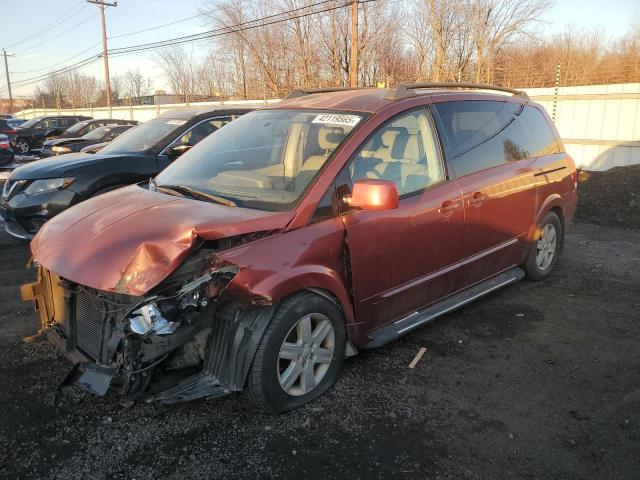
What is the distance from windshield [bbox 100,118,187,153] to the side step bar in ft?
14.5

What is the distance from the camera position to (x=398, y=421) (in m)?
3.02

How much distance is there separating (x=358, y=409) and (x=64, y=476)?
1.62 meters

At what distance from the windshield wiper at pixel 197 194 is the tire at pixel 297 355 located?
2.47 feet

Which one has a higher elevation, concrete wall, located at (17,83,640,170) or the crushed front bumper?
concrete wall, located at (17,83,640,170)

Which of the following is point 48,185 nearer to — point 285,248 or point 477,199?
point 285,248

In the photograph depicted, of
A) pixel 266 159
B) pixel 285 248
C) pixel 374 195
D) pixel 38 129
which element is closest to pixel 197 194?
pixel 266 159

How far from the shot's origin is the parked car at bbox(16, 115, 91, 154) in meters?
22.7

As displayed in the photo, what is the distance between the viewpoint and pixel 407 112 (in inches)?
147

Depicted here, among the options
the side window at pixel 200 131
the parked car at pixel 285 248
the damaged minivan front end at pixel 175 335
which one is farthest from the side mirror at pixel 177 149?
the damaged minivan front end at pixel 175 335

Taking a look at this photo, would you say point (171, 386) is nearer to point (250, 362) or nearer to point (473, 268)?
point (250, 362)

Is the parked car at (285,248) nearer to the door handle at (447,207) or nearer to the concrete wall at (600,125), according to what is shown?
the door handle at (447,207)

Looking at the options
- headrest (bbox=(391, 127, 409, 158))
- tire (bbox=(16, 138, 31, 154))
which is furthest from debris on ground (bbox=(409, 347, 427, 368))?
tire (bbox=(16, 138, 31, 154))

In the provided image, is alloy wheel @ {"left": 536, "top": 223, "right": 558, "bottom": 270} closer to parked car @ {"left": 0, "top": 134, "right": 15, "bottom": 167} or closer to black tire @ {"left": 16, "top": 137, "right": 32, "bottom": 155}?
parked car @ {"left": 0, "top": 134, "right": 15, "bottom": 167}

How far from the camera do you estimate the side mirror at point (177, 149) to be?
641cm
